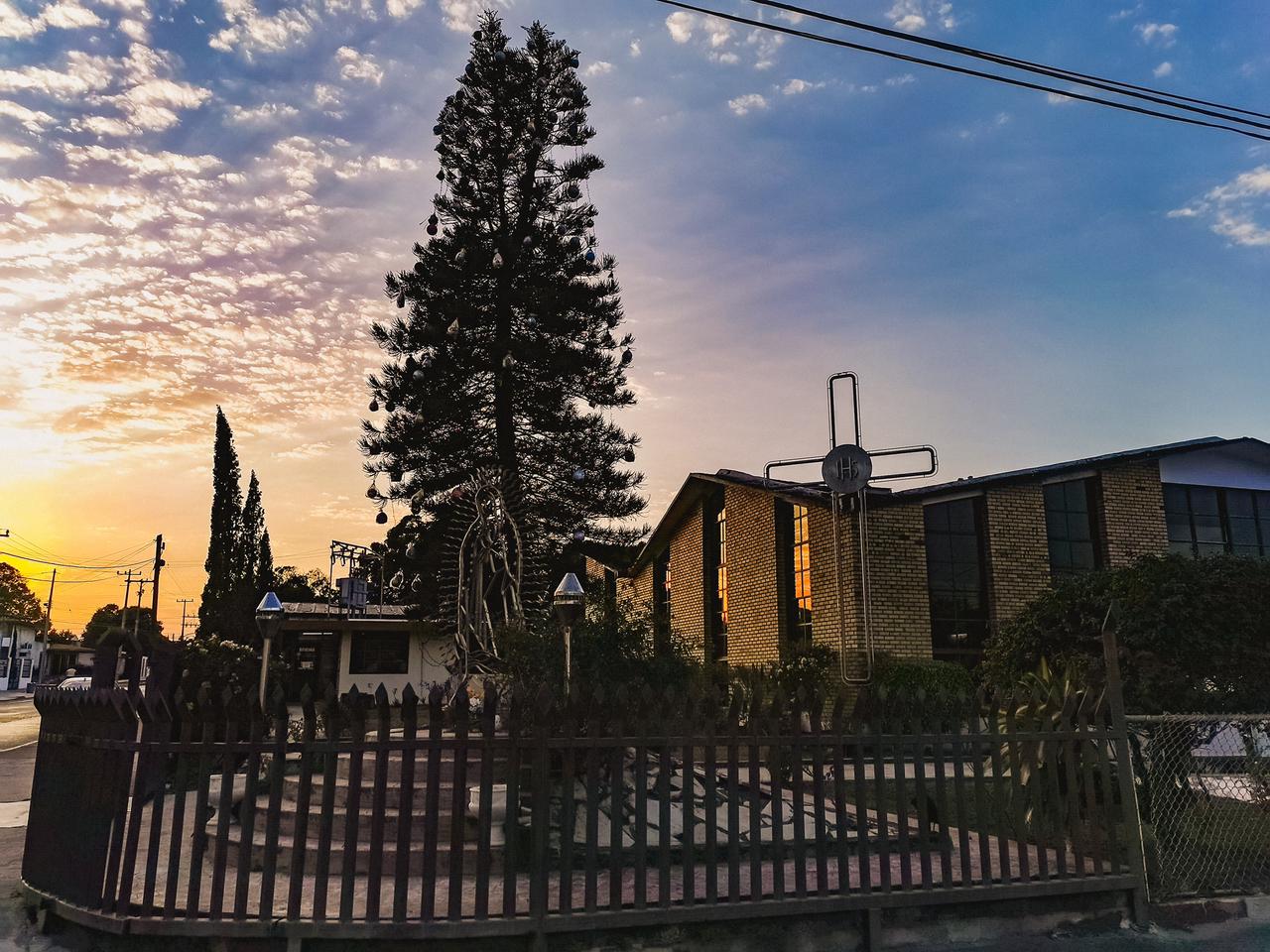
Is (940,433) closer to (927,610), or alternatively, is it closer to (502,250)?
(927,610)

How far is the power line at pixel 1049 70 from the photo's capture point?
6.36m

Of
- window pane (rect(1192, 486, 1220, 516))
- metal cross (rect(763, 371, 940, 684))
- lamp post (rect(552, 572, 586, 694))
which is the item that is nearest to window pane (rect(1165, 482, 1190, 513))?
window pane (rect(1192, 486, 1220, 516))

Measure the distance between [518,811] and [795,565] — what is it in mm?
13273

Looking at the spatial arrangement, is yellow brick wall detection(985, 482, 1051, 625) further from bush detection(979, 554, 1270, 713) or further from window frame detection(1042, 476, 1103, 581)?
bush detection(979, 554, 1270, 713)

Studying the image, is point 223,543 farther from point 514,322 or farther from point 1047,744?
point 1047,744

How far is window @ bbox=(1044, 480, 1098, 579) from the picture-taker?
55.2 feet

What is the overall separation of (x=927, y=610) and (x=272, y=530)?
4081cm

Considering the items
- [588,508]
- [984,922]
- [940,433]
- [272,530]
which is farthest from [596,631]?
[272,530]

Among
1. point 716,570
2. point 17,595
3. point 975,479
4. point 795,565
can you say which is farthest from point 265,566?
point 17,595

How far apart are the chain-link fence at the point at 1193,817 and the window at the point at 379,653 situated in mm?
24800

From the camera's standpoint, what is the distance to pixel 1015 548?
16.4 m

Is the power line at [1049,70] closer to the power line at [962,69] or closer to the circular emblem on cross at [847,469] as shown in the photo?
the power line at [962,69]

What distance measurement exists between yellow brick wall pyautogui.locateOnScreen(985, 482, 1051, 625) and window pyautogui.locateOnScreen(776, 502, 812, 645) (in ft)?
11.0

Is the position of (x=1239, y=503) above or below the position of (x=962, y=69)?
below
